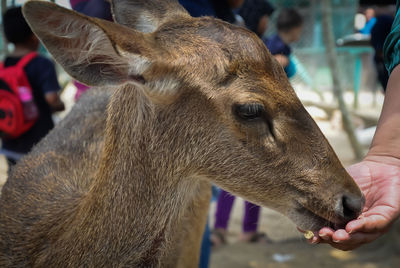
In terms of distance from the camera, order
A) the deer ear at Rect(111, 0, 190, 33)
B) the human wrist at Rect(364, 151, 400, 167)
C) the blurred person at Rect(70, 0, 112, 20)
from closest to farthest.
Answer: the human wrist at Rect(364, 151, 400, 167) < the deer ear at Rect(111, 0, 190, 33) < the blurred person at Rect(70, 0, 112, 20)

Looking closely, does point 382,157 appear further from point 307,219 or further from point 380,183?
point 307,219

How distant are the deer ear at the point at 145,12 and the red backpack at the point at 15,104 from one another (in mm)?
1666

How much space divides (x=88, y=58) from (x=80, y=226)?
2.46 feet

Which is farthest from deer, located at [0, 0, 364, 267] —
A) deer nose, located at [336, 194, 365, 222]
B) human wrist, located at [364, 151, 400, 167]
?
human wrist, located at [364, 151, 400, 167]

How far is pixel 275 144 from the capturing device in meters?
2.08

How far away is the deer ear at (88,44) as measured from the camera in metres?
1.85

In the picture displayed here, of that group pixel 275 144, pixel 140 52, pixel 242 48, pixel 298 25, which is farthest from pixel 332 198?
pixel 298 25

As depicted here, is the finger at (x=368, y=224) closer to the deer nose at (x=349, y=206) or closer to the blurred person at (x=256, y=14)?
the deer nose at (x=349, y=206)

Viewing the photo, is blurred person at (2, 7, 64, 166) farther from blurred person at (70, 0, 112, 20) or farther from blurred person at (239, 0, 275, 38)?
blurred person at (239, 0, 275, 38)

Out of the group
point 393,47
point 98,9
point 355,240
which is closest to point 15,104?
point 98,9

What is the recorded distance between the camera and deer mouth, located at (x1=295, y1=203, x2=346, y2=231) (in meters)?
2.08

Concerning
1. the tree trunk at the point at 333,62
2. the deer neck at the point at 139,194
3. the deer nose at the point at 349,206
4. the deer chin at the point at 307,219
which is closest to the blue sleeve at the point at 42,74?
the deer neck at the point at 139,194

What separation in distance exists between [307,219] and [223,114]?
1.79 ft

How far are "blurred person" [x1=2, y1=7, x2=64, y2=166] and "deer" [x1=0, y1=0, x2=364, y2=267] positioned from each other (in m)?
2.00
